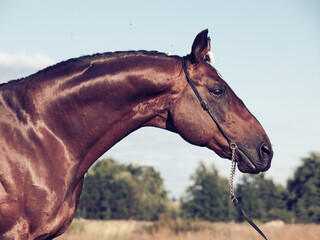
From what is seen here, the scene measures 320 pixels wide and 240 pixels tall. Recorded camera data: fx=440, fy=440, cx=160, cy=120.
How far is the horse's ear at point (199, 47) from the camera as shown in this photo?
4661mm

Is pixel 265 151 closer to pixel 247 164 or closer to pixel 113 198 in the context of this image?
pixel 247 164

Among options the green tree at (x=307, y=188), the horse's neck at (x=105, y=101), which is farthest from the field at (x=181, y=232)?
the horse's neck at (x=105, y=101)

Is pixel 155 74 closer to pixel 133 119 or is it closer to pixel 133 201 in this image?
pixel 133 119

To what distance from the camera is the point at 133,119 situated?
475cm

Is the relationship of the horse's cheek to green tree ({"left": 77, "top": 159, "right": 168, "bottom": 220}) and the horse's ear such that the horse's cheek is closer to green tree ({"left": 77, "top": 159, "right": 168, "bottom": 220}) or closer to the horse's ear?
the horse's ear

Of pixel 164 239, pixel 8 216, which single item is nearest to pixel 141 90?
pixel 8 216

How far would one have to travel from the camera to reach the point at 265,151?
15.8 ft

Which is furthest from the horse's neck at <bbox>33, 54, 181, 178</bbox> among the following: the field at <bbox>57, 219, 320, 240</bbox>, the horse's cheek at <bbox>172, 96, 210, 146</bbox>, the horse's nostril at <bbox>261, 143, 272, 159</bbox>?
the field at <bbox>57, 219, 320, 240</bbox>

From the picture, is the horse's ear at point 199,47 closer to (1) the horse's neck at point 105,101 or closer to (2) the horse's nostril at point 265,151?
(1) the horse's neck at point 105,101

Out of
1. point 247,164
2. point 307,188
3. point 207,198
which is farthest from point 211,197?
point 247,164

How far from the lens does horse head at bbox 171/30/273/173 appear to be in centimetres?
474

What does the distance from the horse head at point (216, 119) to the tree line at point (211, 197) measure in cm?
2243

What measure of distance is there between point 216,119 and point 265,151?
2.12ft

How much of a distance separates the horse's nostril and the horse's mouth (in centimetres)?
11
